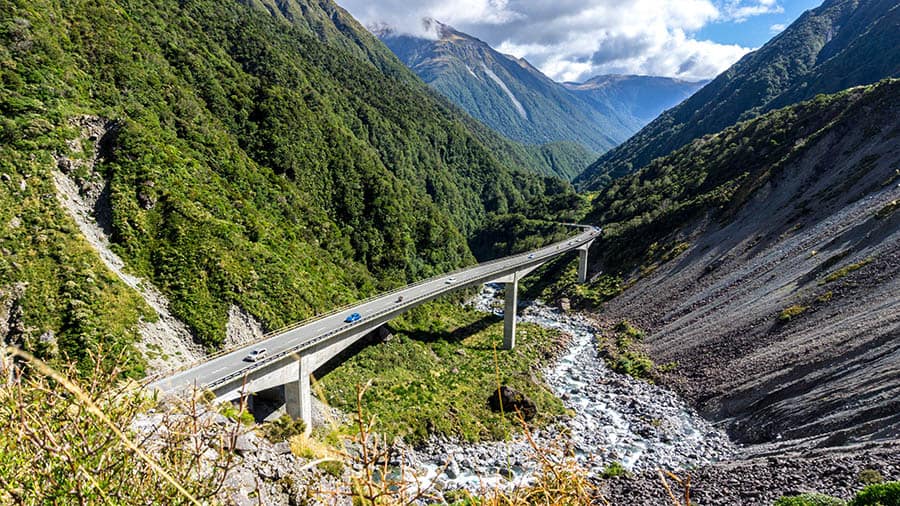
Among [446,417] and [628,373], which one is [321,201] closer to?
[446,417]

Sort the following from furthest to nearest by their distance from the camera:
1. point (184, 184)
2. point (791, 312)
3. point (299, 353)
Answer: point (184, 184) < point (791, 312) < point (299, 353)

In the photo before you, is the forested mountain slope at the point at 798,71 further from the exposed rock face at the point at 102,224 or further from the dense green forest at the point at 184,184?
the exposed rock face at the point at 102,224

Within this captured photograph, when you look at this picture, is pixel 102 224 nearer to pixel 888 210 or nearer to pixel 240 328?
pixel 240 328

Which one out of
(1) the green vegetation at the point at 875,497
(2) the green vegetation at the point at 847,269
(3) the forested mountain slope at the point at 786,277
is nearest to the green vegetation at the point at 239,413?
(1) the green vegetation at the point at 875,497

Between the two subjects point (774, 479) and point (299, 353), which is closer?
point (774, 479)

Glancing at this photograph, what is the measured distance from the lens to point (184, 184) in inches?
1345

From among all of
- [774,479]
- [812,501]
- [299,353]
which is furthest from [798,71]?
[299,353]

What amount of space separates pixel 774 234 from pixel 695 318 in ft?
46.9

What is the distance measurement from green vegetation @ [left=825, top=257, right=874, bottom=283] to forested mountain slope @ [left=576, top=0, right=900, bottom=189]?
103 m

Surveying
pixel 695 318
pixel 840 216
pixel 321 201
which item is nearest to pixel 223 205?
pixel 321 201

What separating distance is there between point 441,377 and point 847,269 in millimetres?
32333

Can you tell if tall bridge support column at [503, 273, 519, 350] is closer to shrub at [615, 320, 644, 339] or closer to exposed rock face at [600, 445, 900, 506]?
shrub at [615, 320, 644, 339]

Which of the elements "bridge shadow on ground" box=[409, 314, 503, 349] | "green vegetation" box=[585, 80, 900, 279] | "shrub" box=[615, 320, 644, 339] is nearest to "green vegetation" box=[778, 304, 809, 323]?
"shrub" box=[615, 320, 644, 339]

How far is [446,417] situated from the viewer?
28234 millimetres
